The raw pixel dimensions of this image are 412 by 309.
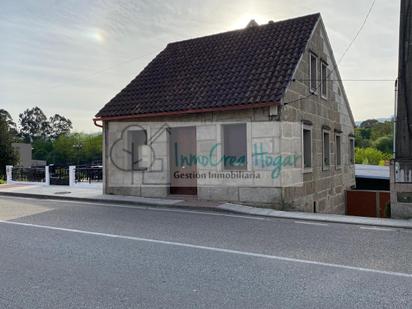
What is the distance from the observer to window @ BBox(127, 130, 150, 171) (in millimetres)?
14552

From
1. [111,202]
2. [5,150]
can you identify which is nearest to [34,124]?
[5,150]

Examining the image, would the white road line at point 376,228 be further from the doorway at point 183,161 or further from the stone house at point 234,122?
the doorway at point 183,161

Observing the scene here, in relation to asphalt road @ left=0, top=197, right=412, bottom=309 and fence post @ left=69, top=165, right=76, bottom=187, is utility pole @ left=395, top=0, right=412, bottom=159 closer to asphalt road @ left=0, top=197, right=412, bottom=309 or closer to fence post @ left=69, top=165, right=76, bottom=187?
asphalt road @ left=0, top=197, right=412, bottom=309

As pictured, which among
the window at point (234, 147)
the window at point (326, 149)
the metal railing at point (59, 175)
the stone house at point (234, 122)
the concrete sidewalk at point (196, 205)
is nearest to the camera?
the concrete sidewalk at point (196, 205)

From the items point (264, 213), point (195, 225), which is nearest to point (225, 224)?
point (195, 225)

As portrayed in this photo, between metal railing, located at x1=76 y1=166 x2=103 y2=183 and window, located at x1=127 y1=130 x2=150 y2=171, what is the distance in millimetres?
4066

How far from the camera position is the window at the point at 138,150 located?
A: 1455 centimetres

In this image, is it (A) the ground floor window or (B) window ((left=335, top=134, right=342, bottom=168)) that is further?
(B) window ((left=335, top=134, right=342, bottom=168))

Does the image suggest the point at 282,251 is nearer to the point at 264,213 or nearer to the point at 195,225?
the point at 195,225

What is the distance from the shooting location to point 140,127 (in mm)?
14484

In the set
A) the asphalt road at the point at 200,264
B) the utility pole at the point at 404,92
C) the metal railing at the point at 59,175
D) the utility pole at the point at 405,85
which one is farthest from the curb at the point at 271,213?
the metal railing at the point at 59,175

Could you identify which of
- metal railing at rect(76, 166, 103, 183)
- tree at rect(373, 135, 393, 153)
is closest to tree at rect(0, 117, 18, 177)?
metal railing at rect(76, 166, 103, 183)

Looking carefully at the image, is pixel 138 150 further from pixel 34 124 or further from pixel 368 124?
pixel 34 124

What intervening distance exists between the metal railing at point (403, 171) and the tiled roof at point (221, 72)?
370 cm
